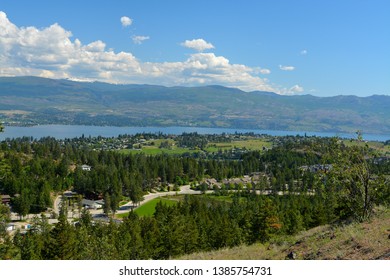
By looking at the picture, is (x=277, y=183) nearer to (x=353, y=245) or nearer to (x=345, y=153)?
(x=345, y=153)

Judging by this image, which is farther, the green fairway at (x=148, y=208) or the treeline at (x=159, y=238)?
the green fairway at (x=148, y=208)

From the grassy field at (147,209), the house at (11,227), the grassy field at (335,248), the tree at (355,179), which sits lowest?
the grassy field at (147,209)

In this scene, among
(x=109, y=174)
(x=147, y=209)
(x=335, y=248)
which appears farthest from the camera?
(x=109, y=174)

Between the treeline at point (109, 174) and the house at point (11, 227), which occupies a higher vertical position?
the treeline at point (109, 174)

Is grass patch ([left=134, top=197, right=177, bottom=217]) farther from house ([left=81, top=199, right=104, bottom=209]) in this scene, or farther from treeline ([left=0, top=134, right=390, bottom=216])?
house ([left=81, top=199, right=104, bottom=209])

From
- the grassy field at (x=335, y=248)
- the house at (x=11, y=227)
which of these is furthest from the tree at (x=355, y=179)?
the house at (x=11, y=227)

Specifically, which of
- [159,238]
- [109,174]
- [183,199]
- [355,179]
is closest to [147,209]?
[183,199]

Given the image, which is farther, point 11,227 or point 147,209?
point 147,209

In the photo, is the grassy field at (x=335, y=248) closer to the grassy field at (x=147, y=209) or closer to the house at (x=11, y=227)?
the house at (x=11, y=227)

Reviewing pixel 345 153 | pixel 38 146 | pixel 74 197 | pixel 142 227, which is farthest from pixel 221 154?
pixel 345 153

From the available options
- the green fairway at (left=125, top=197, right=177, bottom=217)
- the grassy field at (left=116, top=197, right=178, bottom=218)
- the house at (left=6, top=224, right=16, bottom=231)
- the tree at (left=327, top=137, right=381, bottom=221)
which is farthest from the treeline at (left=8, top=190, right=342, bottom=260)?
the green fairway at (left=125, top=197, right=177, bottom=217)

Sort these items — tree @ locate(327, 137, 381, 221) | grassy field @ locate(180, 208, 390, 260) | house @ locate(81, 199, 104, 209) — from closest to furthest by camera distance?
grassy field @ locate(180, 208, 390, 260) → tree @ locate(327, 137, 381, 221) → house @ locate(81, 199, 104, 209)

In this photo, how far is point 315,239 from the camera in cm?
1395

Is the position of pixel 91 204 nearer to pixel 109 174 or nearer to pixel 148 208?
pixel 148 208
